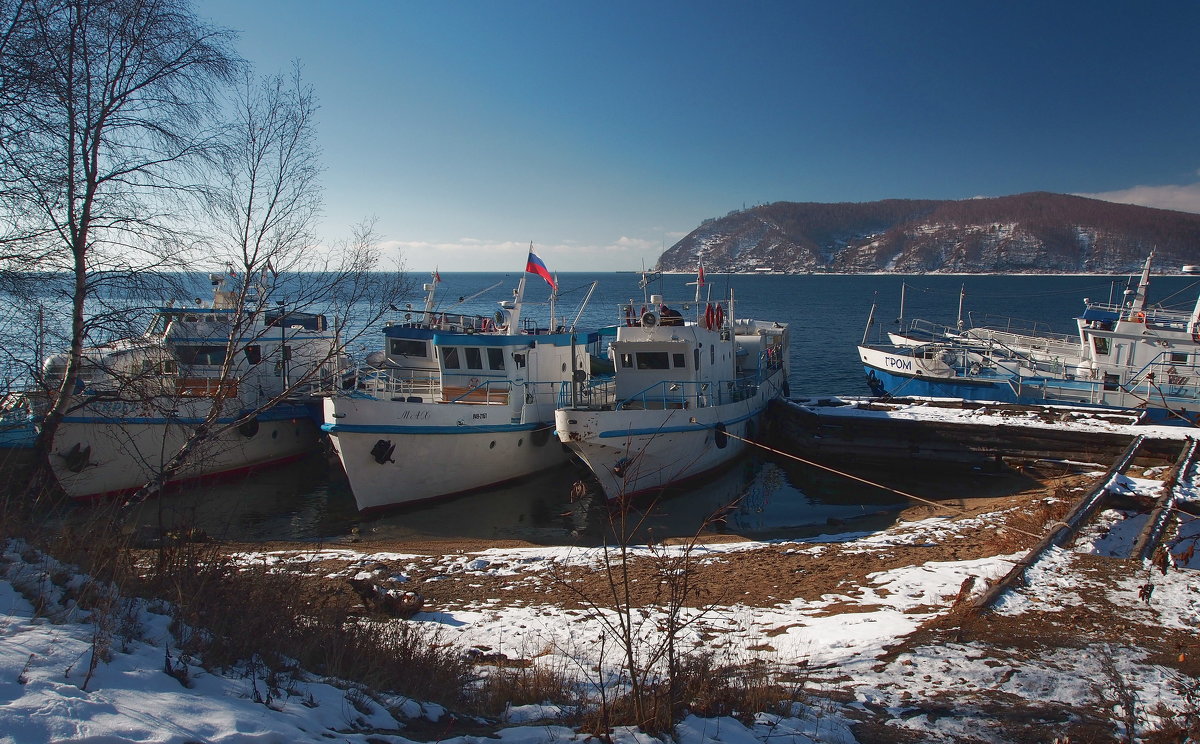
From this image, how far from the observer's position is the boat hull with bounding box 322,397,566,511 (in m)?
14.6

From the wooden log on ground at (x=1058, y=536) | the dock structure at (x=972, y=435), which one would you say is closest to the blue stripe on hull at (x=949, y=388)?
the dock structure at (x=972, y=435)

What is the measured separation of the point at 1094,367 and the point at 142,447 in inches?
1224

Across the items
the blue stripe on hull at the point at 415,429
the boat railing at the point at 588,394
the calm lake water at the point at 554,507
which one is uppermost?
the boat railing at the point at 588,394

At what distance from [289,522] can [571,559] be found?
8400mm

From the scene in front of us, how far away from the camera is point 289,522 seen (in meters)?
15.0

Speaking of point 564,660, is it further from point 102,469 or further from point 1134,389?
point 1134,389

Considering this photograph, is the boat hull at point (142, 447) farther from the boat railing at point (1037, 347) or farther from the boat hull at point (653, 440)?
the boat railing at point (1037, 347)

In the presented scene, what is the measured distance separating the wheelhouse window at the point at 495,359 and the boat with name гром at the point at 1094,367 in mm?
18175

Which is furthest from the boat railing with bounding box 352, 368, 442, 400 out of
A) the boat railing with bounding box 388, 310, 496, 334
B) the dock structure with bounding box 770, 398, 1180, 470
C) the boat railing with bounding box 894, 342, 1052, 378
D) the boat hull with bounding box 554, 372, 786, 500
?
the boat railing with bounding box 894, 342, 1052, 378

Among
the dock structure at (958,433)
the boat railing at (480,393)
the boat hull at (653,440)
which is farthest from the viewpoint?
the dock structure at (958,433)

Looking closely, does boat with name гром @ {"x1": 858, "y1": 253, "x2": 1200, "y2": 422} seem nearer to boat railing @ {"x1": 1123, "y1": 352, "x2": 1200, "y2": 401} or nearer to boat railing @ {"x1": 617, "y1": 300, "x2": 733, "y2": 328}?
boat railing @ {"x1": 1123, "y1": 352, "x2": 1200, "y2": 401}

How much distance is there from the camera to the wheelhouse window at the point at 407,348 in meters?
19.3

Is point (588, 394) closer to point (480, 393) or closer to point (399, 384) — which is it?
point (480, 393)

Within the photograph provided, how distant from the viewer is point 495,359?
17.9m
